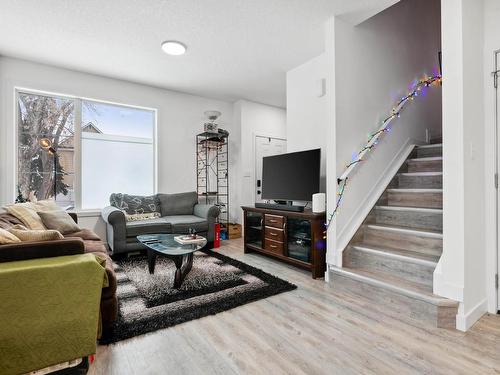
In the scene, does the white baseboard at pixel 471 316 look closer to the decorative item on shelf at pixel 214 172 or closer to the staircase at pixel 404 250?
the staircase at pixel 404 250

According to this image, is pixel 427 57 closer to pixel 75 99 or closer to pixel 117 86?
pixel 117 86

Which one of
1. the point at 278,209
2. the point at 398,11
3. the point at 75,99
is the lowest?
the point at 278,209

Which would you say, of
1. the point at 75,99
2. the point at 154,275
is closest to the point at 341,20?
the point at 154,275

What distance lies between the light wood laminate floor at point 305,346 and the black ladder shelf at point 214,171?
3216mm

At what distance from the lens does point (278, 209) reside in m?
3.46

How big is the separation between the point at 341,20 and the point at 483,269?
8.80 feet

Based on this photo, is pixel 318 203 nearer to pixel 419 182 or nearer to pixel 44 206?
pixel 419 182

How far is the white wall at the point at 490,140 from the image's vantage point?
216 cm

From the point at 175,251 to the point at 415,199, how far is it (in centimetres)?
264

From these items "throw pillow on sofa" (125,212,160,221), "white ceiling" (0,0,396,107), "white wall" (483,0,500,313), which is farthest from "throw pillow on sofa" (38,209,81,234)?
"white wall" (483,0,500,313)

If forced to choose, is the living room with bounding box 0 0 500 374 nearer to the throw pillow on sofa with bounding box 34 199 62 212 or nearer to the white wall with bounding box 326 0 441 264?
the white wall with bounding box 326 0 441 264

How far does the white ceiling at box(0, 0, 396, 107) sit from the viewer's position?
2646 millimetres

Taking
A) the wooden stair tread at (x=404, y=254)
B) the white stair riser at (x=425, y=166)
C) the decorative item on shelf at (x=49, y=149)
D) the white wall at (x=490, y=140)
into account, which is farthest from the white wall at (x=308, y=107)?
the decorative item on shelf at (x=49, y=149)

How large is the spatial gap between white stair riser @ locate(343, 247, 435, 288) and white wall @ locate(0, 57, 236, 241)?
3345 mm
